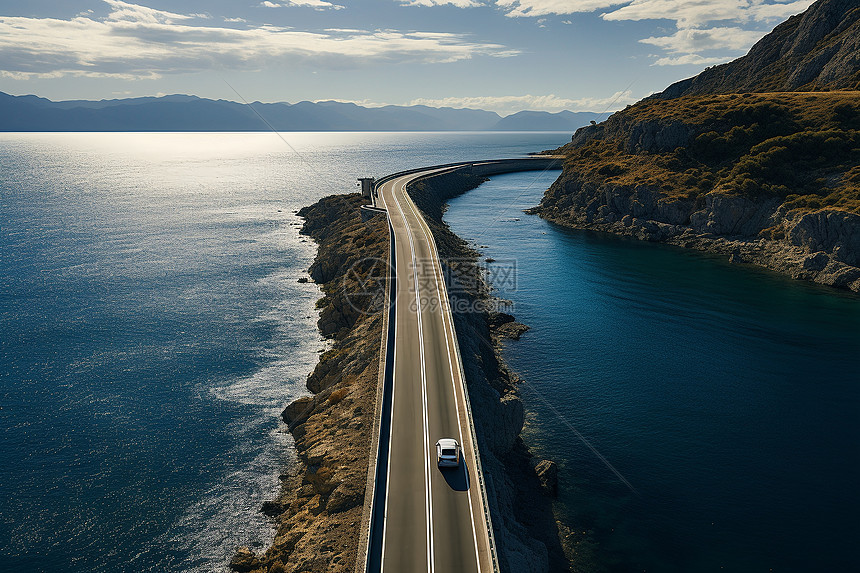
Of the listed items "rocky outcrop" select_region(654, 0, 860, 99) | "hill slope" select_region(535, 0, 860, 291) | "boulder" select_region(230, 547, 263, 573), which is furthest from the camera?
"rocky outcrop" select_region(654, 0, 860, 99)

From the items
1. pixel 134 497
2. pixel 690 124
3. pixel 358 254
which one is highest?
pixel 690 124

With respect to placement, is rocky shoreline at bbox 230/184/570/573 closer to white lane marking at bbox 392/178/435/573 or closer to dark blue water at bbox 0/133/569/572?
dark blue water at bbox 0/133/569/572

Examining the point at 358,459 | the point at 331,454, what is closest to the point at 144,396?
the point at 331,454

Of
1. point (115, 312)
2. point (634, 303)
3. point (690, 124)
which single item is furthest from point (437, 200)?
point (115, 312)

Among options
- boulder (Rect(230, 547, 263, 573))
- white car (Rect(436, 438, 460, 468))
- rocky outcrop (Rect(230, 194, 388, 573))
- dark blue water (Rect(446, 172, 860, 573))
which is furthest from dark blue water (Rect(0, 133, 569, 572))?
dark blue water (Rect(446, 172, 860, 573))

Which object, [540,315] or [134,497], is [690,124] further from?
[134,497]

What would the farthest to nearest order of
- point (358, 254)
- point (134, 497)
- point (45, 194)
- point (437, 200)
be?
point (45, 194) < point (437, 200) < point (358, 254) < point (134, 497)
